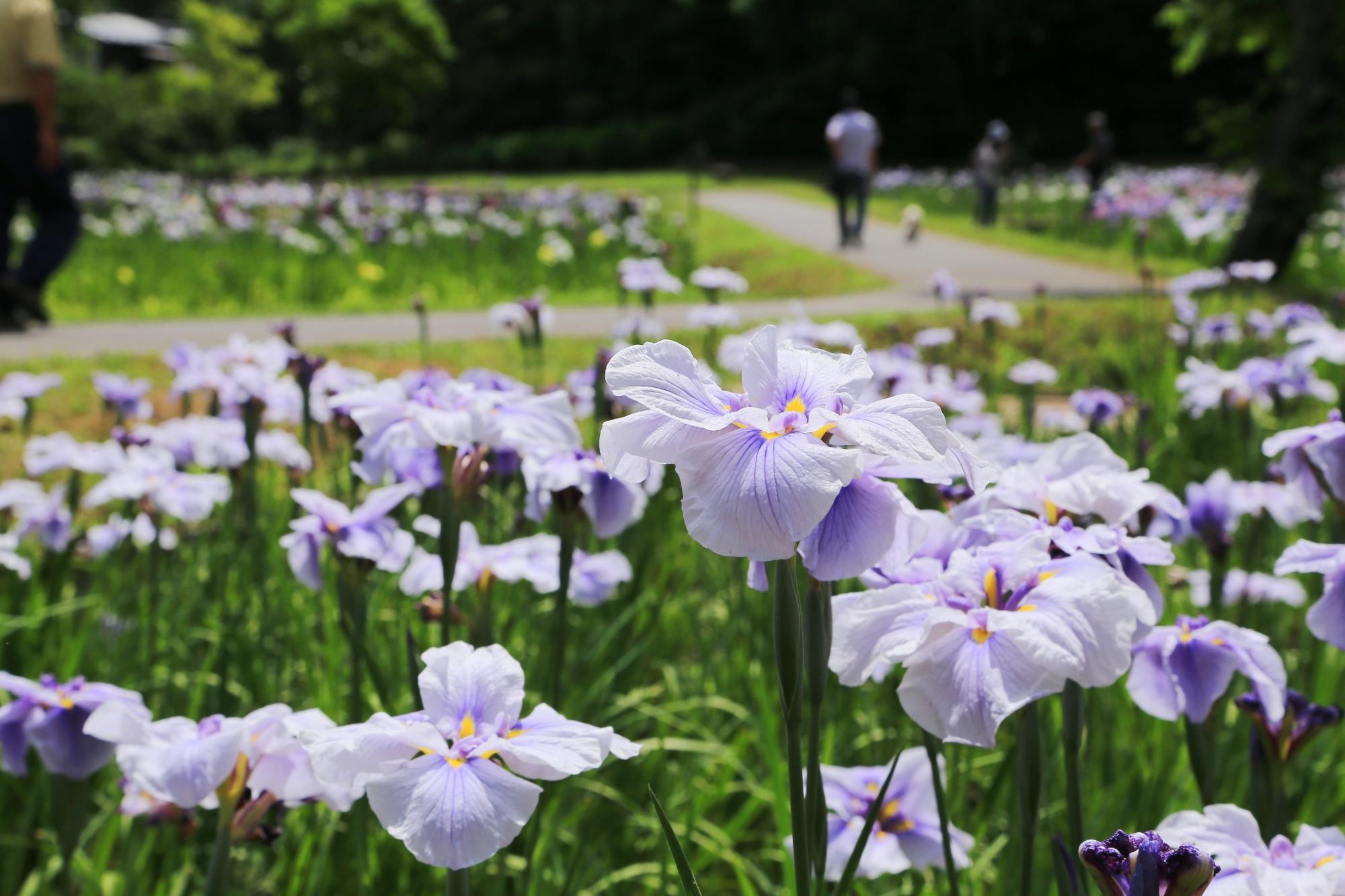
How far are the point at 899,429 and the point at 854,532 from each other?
95 mm

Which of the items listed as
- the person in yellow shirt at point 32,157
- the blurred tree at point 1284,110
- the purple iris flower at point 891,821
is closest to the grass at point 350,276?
the person in yellow shirt at point 32,157

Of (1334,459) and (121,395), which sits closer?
(1334,459)

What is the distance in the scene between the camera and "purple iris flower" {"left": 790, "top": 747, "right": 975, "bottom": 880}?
54.9 inches

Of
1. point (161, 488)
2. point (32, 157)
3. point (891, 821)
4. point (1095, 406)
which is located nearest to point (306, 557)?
point (161, 488)

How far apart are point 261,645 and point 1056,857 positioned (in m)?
1.51

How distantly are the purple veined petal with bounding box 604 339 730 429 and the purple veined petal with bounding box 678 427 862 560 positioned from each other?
0.12 feet

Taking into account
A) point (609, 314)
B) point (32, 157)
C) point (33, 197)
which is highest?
point (32, 157)

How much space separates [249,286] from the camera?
936 centimetres

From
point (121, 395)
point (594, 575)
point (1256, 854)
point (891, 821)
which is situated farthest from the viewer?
point (121, 395)

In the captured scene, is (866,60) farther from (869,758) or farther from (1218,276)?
(869,758)

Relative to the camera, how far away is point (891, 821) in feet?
4.80

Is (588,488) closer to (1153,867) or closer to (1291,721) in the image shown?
(1291,721)

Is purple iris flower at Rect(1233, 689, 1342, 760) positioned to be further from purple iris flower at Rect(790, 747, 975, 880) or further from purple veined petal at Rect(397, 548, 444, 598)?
purple veined petal at Rect(397, 548, 444, 598)

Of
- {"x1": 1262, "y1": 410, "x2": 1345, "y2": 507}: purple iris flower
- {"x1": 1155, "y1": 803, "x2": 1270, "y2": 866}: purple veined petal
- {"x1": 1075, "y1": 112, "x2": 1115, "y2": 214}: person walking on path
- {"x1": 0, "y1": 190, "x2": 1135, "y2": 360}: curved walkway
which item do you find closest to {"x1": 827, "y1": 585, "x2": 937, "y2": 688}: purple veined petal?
{"x1": 1155, "y1": 803, "x2": 1270, "y2": 866}: purple veined petal
